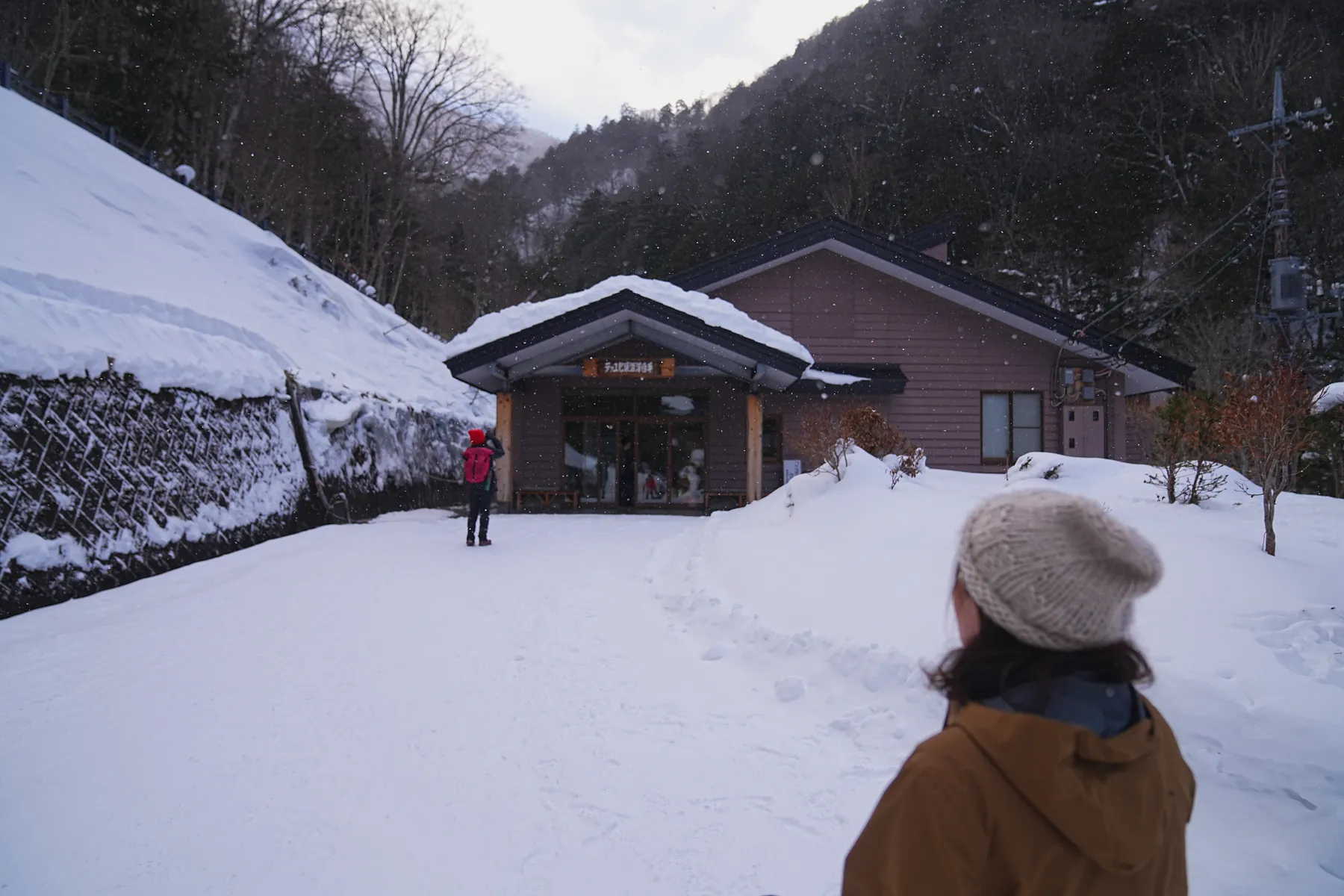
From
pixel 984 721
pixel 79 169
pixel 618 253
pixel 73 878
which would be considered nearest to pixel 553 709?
pixel 73 878

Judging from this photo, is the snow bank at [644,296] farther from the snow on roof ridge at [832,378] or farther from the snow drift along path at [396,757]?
the snow drift along path at [396,757]

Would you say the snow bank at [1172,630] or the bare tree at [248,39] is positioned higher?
the bare tree at [248,39]

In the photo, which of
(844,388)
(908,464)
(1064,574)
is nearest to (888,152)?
(844,388)

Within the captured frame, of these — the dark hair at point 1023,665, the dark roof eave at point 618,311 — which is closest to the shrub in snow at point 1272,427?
the dark hair at point 1023,665

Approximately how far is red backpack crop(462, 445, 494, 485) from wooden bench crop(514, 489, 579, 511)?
5.82 m

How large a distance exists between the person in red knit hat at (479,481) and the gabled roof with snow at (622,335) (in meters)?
3.95

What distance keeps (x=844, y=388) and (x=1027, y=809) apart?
53.3 ft

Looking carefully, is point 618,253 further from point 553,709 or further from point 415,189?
point 553,709

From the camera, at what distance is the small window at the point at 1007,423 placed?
699 inches

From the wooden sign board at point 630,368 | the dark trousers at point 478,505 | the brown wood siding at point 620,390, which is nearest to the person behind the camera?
the dark trousers at point 478,505

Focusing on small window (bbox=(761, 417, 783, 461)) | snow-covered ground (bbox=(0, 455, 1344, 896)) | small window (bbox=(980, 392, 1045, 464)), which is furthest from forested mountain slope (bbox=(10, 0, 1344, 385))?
snow-covered ground (bbox=(0, 455, 1344, 896))

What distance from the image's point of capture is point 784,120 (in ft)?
133

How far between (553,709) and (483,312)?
1641 inches

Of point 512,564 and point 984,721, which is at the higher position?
point 984,721
